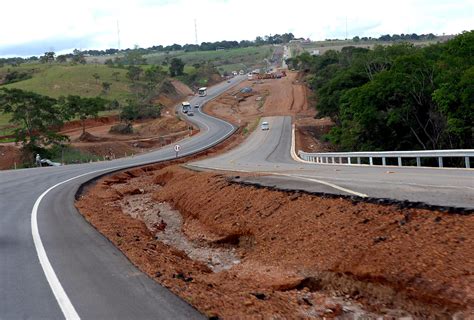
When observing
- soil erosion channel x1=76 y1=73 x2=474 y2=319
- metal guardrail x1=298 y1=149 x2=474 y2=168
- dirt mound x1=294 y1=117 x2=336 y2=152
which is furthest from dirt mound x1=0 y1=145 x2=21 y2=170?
soil erosion channel x1=76 y1=73 x2=474 y2=319

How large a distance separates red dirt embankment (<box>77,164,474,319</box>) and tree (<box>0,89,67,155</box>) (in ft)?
181

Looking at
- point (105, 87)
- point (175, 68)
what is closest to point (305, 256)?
point (105, 87)

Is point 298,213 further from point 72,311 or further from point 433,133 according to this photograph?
point 433,133

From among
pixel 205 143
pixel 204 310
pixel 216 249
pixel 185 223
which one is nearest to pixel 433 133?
pixel 205 143

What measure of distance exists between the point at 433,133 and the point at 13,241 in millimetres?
41051

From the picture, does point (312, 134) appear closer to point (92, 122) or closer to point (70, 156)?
point (70, 156)

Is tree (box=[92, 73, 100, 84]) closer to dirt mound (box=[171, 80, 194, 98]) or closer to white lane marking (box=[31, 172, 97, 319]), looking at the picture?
dirt mound (box=[171, 80, 194, 98])

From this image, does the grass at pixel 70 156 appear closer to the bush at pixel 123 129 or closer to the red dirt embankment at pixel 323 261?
the bush at pixel 123 129

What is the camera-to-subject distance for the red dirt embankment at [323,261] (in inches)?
295

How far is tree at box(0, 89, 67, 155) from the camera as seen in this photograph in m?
66.1

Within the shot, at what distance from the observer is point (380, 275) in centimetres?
830

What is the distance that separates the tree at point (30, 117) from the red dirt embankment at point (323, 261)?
55.3 meters

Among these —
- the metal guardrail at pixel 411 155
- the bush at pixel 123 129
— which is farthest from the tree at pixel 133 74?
the metal guardrail at pixel 411 155

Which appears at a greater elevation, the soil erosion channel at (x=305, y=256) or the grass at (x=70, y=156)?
the soil erosion channel at (x=305, y=256)
